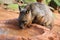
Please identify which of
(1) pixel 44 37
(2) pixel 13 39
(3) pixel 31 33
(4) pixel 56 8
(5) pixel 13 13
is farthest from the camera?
(4) pixel 56 8

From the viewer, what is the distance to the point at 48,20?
7.16 m

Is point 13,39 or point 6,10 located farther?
point 6,10

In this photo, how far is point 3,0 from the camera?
13.7m

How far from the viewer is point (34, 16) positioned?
22.1ft

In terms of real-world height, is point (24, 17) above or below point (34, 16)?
above

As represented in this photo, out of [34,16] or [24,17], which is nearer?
[24,17]

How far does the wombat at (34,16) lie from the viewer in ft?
20.2

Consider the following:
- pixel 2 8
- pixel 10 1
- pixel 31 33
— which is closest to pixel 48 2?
pixel 10 1

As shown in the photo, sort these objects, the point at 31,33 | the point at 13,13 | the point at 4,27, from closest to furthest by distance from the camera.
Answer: the point at 31,33
the point at 4,27
the point at 13,13

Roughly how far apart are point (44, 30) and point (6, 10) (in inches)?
282

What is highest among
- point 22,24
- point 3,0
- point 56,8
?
point 22,24

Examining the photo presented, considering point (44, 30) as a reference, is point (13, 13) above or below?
below

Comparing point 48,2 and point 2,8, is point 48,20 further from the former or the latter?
point 48,2

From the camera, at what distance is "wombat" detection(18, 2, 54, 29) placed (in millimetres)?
6143
